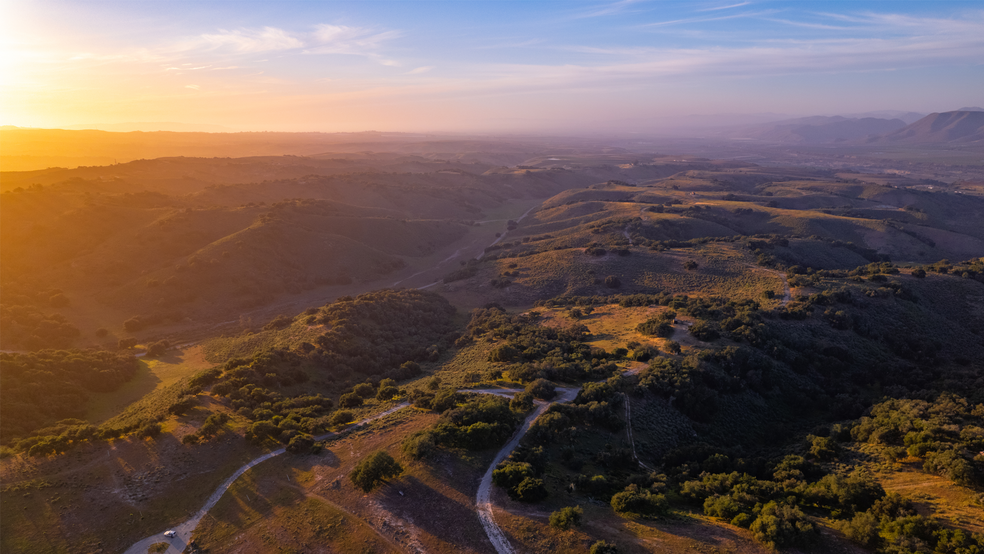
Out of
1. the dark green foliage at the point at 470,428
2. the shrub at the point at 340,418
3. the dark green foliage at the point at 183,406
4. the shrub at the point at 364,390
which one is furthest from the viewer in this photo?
the shrub at the point at 364,390

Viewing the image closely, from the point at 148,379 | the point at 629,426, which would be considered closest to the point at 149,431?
the point at 148,379

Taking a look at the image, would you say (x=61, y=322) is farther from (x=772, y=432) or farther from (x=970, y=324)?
(x=970, y=324)

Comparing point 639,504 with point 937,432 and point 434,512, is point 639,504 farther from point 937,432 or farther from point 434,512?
point 937,432

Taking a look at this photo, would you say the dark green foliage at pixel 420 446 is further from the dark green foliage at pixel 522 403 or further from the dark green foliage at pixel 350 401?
the dark green foliage at pixel 350 401

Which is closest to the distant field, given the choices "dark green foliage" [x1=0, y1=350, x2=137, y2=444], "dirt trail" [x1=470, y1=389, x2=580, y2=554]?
"dark green foliage" [x1=0, y1=350, x2=137, y2=444]

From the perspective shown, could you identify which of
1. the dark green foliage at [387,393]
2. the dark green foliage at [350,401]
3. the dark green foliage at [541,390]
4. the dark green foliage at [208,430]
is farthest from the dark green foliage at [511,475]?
the dark green foliage at [350,401]

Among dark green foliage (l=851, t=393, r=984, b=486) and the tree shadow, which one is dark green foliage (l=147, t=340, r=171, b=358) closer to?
the tree shadow
